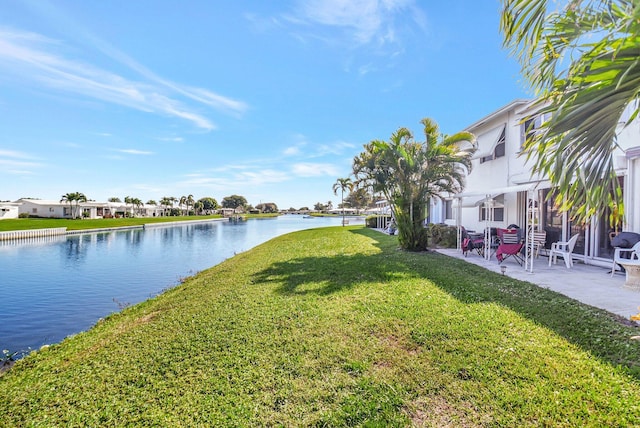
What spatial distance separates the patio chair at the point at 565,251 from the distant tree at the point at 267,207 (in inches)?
6759

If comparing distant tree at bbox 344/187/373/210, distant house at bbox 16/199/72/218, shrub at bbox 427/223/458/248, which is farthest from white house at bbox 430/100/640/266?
distant house at bbox 16/199/72/218

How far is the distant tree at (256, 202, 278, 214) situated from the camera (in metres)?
180

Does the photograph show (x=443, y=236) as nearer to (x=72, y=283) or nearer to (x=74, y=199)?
(x=72, y=283)

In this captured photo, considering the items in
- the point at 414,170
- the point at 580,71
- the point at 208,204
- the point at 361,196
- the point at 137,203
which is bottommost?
the point at 580,71

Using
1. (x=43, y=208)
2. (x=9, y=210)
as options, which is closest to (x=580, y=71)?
(x=9, y=210)

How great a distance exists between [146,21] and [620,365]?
17.8 m

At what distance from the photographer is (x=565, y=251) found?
10664mm

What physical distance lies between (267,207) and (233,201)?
30.7m

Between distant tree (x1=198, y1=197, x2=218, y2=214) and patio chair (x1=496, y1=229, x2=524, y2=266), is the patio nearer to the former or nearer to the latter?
patio chair (x1=496, y1=229, x2=524, y2=266)

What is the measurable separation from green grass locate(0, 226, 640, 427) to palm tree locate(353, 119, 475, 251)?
7.01 meters

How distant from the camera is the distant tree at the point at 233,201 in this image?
154 metres

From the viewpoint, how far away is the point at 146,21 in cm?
1277

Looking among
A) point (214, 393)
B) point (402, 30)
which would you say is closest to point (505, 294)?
point (214, 393)

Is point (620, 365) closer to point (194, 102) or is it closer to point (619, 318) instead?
point (619, 318)
